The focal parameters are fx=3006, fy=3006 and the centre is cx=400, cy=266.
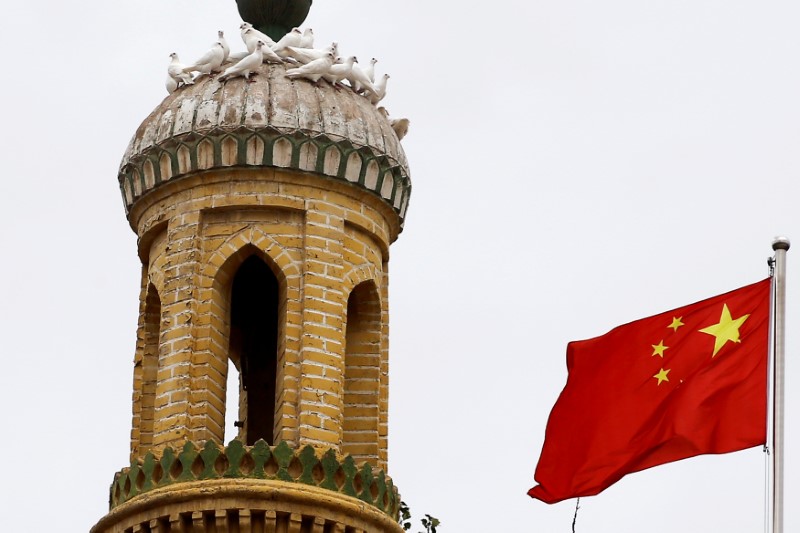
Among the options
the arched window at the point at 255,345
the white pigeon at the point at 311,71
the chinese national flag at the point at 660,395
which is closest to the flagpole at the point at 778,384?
the chinese national flag at the point at 660,395

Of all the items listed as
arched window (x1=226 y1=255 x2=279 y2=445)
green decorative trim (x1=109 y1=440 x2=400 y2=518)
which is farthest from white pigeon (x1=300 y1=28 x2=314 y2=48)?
green decorative trim (x1=109 y1=440 x2=400 y2=518)

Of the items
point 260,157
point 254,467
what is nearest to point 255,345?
point 260,157

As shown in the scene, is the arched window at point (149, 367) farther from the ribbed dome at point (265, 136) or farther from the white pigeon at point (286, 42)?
the white pigeon at point (286, 42)

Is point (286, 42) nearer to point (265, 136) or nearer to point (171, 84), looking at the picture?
point (171, 84)

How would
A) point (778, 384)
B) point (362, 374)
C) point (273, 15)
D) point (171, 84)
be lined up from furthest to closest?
point (273, 15), point (171, 84), point (362, 374), point (778, 384)

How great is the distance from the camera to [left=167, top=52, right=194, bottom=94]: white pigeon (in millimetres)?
36531

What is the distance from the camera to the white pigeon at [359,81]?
3662cm

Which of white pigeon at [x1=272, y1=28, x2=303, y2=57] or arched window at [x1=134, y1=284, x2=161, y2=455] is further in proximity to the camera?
white pigeon at [x1=272, y1=28, x2=303, y2=57]

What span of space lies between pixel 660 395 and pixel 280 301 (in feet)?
16.3

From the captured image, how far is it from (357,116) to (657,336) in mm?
5021

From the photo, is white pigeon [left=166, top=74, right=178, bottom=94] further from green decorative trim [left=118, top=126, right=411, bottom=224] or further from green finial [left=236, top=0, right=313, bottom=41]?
green finial [left=236, top=0, right=313, bottom=41]

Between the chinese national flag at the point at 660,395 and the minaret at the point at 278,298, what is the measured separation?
2.29 m

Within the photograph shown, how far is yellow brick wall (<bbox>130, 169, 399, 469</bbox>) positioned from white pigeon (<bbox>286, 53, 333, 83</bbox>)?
1.43m

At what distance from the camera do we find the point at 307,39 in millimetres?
36719
